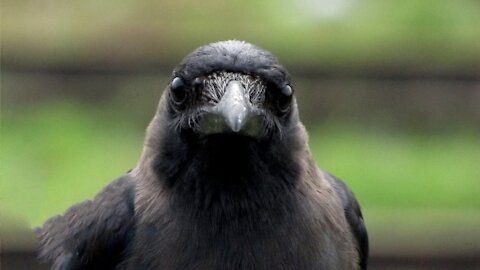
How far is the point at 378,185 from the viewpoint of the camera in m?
7.81

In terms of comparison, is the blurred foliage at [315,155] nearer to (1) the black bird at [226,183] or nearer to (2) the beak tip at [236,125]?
(1) the black bird at [226,183]

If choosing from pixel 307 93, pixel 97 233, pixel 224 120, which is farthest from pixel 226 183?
pixel 307 93

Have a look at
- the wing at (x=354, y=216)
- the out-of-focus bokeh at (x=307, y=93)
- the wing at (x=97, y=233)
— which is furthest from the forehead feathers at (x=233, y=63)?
the out-of-focus bokeh at (x=307, y=93)

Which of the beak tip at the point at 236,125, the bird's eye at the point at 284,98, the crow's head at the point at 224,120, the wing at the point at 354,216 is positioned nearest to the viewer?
the beak tip at the point at 236,125

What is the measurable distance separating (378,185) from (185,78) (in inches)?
144

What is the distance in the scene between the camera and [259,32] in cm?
841

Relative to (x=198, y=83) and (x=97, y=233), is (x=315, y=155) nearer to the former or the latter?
(x=97, y=233)

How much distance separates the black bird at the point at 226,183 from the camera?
4.25m

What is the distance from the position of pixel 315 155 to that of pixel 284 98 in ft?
11.6

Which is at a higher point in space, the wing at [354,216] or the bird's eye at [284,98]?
the bird's eye at [284,98]

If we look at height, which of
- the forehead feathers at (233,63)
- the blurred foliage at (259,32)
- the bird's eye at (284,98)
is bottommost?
the bird's eye at (284,98)

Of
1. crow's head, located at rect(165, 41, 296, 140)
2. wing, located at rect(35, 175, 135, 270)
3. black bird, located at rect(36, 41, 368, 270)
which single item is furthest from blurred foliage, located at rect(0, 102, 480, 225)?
crow's head, located at rect(165, 41, 296, 140)

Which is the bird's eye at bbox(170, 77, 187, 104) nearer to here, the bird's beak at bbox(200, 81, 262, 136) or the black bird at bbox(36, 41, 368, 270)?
the black bird at bbox(36, 41, 368, 270)

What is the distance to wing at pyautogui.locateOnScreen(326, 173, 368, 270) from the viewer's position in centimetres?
486
